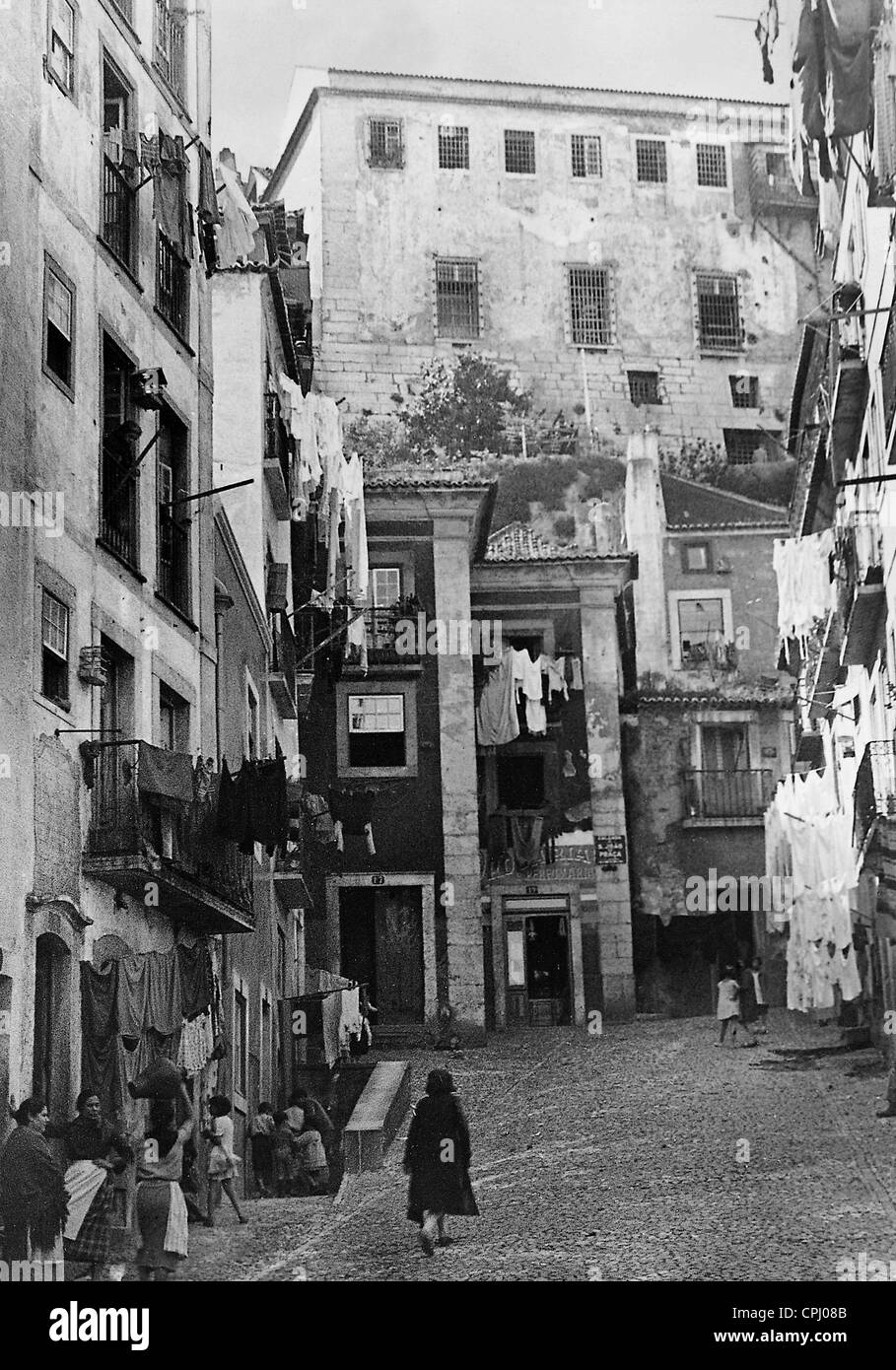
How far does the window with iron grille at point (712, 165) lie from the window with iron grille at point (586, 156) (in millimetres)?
992

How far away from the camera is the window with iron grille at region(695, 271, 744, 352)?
21.7 m

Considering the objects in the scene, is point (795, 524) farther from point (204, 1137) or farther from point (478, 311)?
point (204, 1137)

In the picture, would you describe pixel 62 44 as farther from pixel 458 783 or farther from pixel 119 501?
pixel 458 783

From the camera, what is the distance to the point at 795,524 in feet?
79.0

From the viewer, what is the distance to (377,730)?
1994 centimetres

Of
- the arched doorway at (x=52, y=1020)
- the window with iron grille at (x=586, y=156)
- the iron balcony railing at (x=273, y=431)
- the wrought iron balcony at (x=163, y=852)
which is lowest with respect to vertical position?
the arched doorway at (x=52, y=1020)

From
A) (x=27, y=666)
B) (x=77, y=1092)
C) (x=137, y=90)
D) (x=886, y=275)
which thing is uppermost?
(x=137, y=90)

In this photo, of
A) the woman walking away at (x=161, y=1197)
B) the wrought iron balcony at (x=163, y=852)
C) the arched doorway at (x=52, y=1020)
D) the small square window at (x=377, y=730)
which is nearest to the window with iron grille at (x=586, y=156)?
the small square window at (x=377, y=730)

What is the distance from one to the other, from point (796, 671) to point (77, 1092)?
1107 centimetres

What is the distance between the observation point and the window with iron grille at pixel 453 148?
68.8 ft

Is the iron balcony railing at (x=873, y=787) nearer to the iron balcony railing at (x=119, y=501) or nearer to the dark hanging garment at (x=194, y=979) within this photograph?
the dark hanging garment at (x=194, y=979)

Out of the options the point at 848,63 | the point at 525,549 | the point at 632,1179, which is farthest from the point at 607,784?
the point at 848,63

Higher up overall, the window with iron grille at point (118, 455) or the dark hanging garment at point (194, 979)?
the window with iron grille at point (118, 455)

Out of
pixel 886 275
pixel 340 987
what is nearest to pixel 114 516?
pixel 340 987
